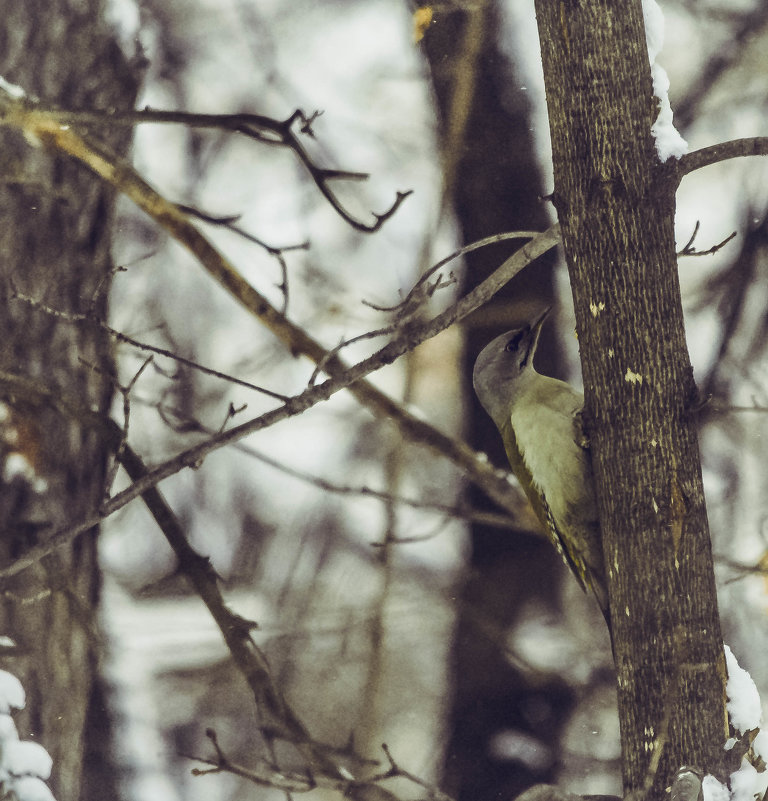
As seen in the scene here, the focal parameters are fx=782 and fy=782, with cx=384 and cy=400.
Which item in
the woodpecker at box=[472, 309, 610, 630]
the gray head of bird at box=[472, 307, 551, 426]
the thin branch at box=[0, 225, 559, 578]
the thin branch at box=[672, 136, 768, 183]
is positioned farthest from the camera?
the gray head of bird at box=[472, 307, 551, 426]

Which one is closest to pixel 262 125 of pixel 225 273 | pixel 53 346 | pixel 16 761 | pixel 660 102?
pixel 225 273

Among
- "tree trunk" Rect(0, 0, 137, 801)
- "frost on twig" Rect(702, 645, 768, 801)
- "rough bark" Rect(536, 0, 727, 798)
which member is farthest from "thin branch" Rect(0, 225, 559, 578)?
"frost on twig" Rect(702, 645, 768, 801)

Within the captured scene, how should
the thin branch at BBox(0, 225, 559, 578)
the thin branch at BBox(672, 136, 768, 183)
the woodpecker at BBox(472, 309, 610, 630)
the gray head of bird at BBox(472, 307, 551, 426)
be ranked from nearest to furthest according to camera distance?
the thin branch at BBox(672, 136, 768, 183) < the thin branch at BBox(0, 225, 559, 578) < the woodpecker at BBox(472, 309, 610, 630) < the gray head of bird at BBox(472, 307, 551, 426)

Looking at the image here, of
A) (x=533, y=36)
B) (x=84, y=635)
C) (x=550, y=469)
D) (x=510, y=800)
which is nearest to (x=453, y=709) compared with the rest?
(x=510, y=800)

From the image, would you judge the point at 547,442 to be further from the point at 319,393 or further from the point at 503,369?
the point at 319,393

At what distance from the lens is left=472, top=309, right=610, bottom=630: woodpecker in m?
1.12

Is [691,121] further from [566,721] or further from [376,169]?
[566,721]

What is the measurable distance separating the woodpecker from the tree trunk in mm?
677

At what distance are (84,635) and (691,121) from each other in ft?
4.54

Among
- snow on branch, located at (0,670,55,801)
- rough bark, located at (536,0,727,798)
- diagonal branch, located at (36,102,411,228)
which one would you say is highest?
diagonal branch, located at (36,102,411,228)

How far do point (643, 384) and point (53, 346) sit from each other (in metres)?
0.99

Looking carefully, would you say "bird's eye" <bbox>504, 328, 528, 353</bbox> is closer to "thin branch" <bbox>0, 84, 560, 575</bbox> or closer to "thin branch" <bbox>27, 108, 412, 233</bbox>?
"thin branch" <bbox>0, 84, 560, 575</bbox>

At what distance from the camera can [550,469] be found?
114 centimetres

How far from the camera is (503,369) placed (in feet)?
4.21
